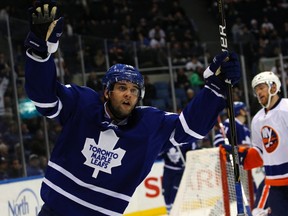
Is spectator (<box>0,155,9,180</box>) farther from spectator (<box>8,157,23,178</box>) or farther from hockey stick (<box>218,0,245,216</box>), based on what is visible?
hockey stick (<box>218,0,245,216</box>)

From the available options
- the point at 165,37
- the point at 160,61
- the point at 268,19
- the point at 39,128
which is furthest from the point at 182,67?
the point at 268,19

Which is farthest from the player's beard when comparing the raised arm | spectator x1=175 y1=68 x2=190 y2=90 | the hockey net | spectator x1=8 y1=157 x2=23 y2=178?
spectator x1=175 y1=68 x2=190 y2=90

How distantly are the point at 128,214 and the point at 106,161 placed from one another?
5.43m

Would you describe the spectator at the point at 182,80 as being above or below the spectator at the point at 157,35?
below

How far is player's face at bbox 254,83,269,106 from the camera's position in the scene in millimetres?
5305

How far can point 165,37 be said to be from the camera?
1433 centimetres

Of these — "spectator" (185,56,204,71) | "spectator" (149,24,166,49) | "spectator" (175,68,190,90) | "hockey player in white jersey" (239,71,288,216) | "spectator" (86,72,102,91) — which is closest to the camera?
"hockey player in white jersey" (239,71,288,216)

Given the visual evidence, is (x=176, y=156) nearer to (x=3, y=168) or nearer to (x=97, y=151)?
(x=3, y=168)

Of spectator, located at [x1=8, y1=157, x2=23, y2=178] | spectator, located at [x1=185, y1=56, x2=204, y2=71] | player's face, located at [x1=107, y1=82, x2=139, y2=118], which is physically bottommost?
spectator, located at [x1=8, y1=157, x2=23, y2=178]

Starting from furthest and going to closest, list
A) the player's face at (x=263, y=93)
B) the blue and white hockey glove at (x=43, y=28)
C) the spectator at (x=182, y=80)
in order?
1. the spectator at (x=182, y=80)
2. the player's face at (x=263, y=93)
3. the blue and white hockey glove at (x=43, y=28)

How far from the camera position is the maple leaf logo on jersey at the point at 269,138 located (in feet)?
16.9

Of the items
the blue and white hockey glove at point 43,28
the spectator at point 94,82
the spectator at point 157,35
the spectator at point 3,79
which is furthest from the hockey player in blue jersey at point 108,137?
the spectator at point 157,35

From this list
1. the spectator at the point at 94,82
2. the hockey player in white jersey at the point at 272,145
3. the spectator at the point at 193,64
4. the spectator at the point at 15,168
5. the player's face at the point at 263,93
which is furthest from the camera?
the spectator at the point at 193,64

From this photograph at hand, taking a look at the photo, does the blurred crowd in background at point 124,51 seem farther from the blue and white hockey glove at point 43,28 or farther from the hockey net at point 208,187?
the blue and white hockey glove at point 43,28
